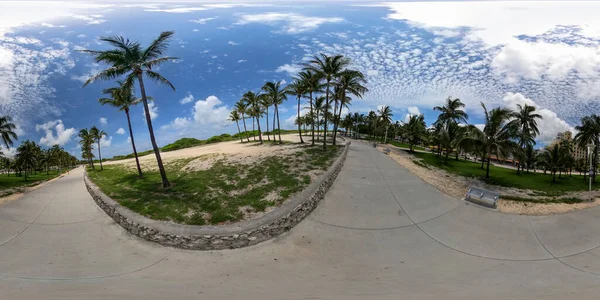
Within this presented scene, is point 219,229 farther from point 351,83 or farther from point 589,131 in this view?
point 589,131

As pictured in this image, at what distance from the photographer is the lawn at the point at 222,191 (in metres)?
13.6

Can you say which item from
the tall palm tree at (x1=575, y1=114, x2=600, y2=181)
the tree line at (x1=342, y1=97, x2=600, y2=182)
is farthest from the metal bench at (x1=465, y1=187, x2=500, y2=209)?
the tall palm tree at (x1=575, y1=114, x2=600, y2=181)

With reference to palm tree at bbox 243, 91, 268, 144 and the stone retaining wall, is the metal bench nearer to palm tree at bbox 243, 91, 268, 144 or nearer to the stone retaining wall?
the stone retaining wall

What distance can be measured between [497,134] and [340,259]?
22.9 metres

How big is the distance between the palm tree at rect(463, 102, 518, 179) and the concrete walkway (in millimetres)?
9335

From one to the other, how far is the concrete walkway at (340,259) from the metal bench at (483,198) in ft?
3.75

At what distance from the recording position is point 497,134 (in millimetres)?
24953

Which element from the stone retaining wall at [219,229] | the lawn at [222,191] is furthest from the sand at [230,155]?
the stone retaining wall at [219,229]

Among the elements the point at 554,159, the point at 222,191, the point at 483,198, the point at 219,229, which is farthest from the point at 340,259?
the point at 554,159

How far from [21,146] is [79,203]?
1433 inches

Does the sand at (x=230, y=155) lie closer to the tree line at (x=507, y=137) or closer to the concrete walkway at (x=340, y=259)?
the concrete walkway at (x=340, y=259)

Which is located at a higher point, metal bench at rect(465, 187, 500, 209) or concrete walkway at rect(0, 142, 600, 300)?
metal bench at rect(465, 187, 500, 209)

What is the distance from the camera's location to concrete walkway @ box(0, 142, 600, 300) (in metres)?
8.96

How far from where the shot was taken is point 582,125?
35.0 metres
